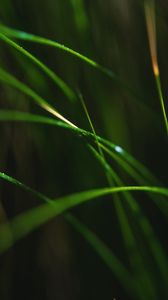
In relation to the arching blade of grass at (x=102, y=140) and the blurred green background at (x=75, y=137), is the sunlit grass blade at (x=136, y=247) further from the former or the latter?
the blurred green background at (x=75, y=137)

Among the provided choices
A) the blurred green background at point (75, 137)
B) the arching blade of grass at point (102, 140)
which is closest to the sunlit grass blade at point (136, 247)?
the arching blade of grass at point (102, 140)

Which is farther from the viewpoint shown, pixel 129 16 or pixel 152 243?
pixel 129 16

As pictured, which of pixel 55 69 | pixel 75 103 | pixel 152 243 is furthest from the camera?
pixel 55 69

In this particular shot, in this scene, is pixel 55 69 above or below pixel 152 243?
above

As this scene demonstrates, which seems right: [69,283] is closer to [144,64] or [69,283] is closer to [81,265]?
[81,265]

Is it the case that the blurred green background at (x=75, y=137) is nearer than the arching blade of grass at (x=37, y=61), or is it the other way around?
the arching blade of grass at (x=37, y=61)

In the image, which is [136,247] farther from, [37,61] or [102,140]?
[37,61]

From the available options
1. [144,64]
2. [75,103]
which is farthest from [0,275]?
[144,64]

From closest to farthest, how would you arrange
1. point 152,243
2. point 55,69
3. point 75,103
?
point 152,243, point 75,103, point 55,69

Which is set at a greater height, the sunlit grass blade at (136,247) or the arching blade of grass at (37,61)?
the arching blade of grass at (37,61)
